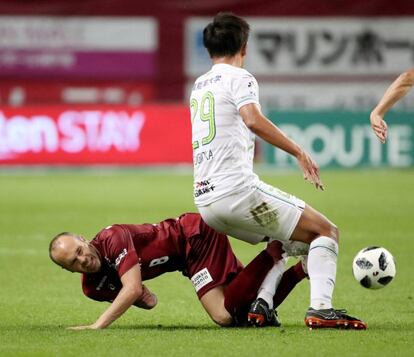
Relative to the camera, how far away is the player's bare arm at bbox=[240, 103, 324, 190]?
279 inches

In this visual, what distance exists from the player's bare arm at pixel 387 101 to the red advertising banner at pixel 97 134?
14.4 m

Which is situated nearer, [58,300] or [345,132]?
[58,300]

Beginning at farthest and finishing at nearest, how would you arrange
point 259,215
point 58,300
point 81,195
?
point 81,195 → point 58,300 → point 259,215

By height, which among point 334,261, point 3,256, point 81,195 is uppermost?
point 334,261

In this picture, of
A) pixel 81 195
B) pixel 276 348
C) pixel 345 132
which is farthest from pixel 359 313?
pixel 345 132

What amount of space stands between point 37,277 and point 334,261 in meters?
3.96

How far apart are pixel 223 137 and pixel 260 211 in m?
0.51

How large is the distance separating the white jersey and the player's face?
784 millimetres

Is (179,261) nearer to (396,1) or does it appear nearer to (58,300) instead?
(58,300)

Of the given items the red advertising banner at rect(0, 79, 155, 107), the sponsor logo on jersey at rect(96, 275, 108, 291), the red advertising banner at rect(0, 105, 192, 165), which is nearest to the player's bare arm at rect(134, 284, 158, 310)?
the sponsor logo on jersey at rect(96, 275, 108, 291)

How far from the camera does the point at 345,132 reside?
22875 mm

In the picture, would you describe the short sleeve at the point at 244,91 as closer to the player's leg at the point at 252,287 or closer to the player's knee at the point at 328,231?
the player's knee at the point at 328,231

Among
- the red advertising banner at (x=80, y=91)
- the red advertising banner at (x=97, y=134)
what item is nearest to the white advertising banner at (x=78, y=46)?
the red advertising banner at (x=80, y=91)

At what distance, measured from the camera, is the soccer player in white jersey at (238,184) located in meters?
7.35
